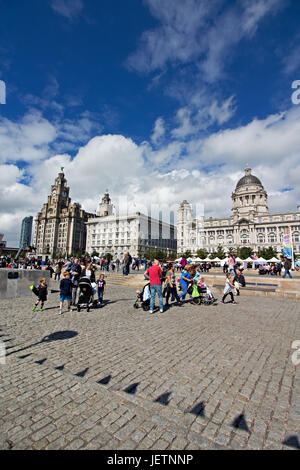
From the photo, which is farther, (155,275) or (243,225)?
(243,225)

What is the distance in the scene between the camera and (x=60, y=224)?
132625 mm

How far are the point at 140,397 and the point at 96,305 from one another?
23.7ft

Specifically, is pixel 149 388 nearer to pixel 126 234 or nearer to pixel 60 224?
pixel 126 234

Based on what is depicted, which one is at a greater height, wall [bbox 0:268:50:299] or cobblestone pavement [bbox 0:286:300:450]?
wall [bbox 0:268:50:299]

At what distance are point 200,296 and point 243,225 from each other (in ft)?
313

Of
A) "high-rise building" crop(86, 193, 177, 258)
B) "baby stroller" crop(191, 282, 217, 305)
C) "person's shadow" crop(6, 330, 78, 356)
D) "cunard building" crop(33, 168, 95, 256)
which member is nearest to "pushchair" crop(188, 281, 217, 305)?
"baby stroller" crop(191, 282, 217, 305)

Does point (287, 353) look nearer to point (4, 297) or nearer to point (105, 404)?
point (105, 404)

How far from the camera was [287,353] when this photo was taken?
15.6 feet

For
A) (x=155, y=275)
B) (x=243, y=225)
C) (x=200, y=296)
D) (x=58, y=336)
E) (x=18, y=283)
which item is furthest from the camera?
(x=243, y=225)

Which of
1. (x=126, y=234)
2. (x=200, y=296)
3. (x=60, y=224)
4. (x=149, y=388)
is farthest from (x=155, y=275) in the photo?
(x=60, y=224)

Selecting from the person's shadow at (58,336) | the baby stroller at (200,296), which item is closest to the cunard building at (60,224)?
the baby stroller at (200,296)

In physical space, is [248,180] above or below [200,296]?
above

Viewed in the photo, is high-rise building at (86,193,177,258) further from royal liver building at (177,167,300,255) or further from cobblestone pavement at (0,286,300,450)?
cobblestone pavement at (0,286,300,450)

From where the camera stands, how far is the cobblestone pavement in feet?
8.00
